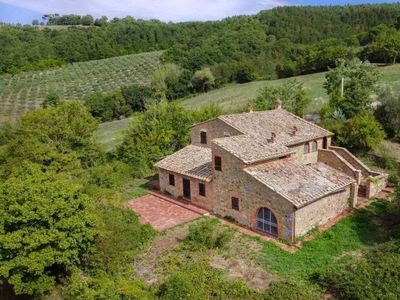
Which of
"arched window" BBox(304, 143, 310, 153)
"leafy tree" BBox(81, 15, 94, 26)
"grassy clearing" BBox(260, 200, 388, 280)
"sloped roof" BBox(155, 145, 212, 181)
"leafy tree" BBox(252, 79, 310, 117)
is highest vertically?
"leafy tree" BBox(81, 15, 94, 26)

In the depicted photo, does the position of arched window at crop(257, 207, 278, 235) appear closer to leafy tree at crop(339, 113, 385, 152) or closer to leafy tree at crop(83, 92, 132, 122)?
leafy tree at crop(339, 113, 385, 152)

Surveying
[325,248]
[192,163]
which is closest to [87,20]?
[192,163]

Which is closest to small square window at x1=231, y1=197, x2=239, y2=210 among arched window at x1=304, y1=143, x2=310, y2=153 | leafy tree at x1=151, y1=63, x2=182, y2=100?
arched window at x1=304, y1=143, x2=310, y2=153

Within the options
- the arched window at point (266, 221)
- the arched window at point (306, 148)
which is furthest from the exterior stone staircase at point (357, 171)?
the arched window at point (266, 221)

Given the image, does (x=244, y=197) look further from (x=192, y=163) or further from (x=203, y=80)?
(x=203, y=80)

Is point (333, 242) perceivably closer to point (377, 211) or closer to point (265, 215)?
point (265, 215)

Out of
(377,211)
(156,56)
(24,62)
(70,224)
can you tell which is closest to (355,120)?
(377,211)
